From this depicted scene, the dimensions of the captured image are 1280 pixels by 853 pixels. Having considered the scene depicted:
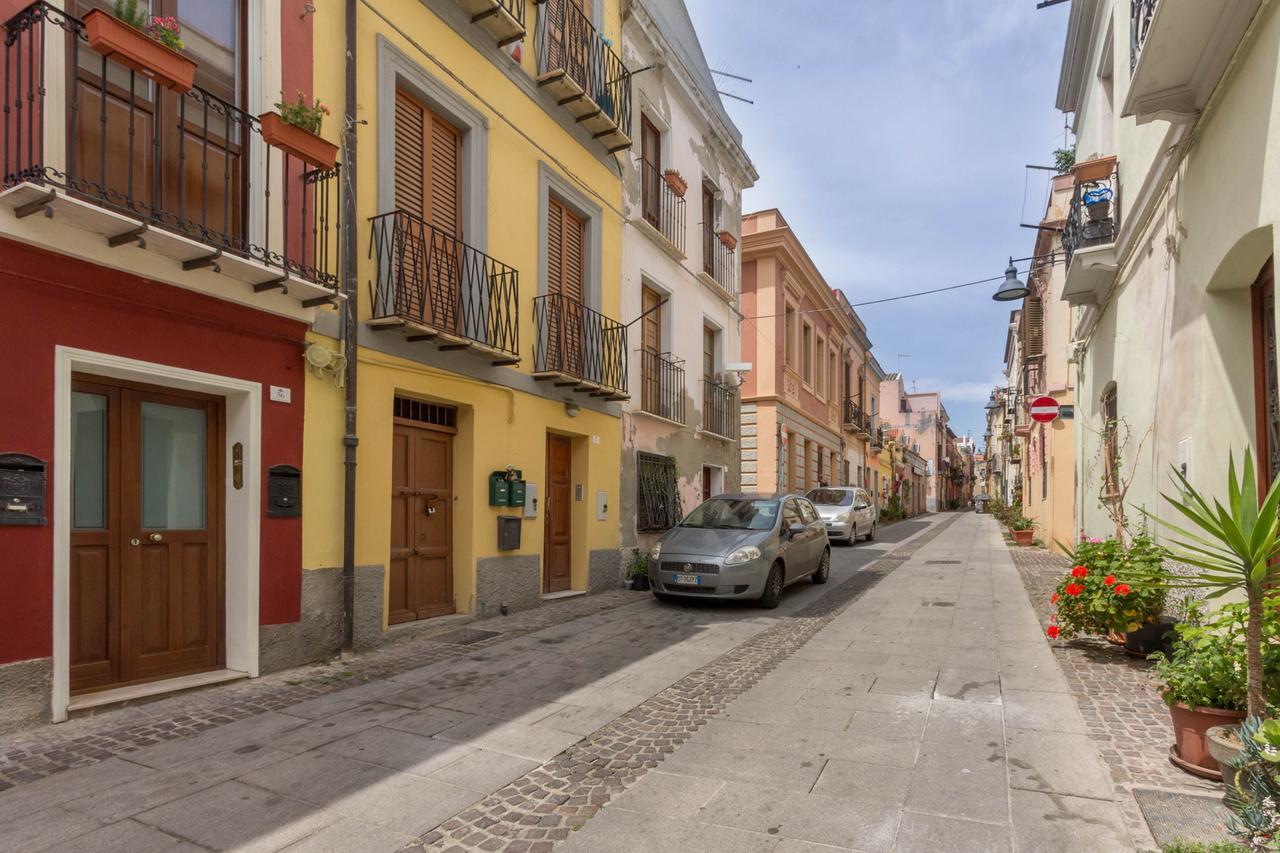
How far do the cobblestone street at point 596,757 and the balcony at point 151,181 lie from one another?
3.08 meters

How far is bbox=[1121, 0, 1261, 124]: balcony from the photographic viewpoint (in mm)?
4863

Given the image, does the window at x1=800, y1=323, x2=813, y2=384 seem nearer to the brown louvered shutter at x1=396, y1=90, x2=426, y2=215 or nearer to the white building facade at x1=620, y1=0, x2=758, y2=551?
the white building facade at x1=620, y1=0, x2=758, y2=551

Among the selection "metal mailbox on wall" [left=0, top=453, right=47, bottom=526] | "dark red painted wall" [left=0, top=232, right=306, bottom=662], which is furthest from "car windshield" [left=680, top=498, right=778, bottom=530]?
"metal mailbox on wall" [left=0, top=453, right=47, bottom=526]

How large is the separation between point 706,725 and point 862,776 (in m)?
1.16

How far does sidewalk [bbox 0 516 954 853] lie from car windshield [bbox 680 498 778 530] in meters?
2.88

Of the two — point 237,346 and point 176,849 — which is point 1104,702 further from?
point 237,346

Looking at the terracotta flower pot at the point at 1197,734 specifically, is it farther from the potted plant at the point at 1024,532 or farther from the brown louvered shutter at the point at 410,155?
the potted plant at the point at 1024,532

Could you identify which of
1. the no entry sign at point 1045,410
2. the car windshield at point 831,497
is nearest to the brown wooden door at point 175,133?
the no entry sign at point 1045,410

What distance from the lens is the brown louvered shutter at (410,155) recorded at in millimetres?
7805

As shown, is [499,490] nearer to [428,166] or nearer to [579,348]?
[579,348]

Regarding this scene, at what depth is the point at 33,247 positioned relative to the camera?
4.60 meters

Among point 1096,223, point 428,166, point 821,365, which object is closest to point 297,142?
point 428,166

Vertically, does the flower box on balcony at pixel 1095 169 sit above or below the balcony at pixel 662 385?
above

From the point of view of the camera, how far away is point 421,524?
8.00 m
